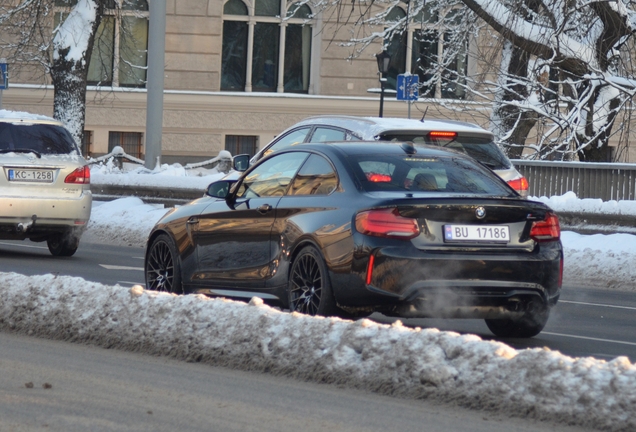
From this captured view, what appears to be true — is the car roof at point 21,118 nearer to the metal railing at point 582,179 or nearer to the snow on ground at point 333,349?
the snow on ground at point 333,349

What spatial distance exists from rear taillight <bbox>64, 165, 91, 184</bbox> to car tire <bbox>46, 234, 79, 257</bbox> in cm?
66

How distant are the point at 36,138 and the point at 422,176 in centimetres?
762

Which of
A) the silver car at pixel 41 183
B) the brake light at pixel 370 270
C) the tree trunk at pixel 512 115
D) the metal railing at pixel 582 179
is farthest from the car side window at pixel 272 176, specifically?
the tree trunk at pixel 512 115

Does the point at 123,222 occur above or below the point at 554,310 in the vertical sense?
below

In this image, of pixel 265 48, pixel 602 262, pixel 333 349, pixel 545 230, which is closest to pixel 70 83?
pixel 602 262

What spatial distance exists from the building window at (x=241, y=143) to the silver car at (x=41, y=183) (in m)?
23.3

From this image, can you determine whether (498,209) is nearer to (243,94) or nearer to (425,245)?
(425,245)

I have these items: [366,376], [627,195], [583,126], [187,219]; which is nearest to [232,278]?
[187,219]

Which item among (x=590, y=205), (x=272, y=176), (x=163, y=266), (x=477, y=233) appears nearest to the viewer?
(x=477, y=233)

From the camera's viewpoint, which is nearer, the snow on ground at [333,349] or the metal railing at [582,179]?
the snow on ground at [333,349]

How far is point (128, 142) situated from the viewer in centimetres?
3825

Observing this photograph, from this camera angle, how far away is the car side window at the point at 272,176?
30.3ft

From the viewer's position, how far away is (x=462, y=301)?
8.10 meters

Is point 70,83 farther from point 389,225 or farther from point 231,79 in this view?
point 389,225
